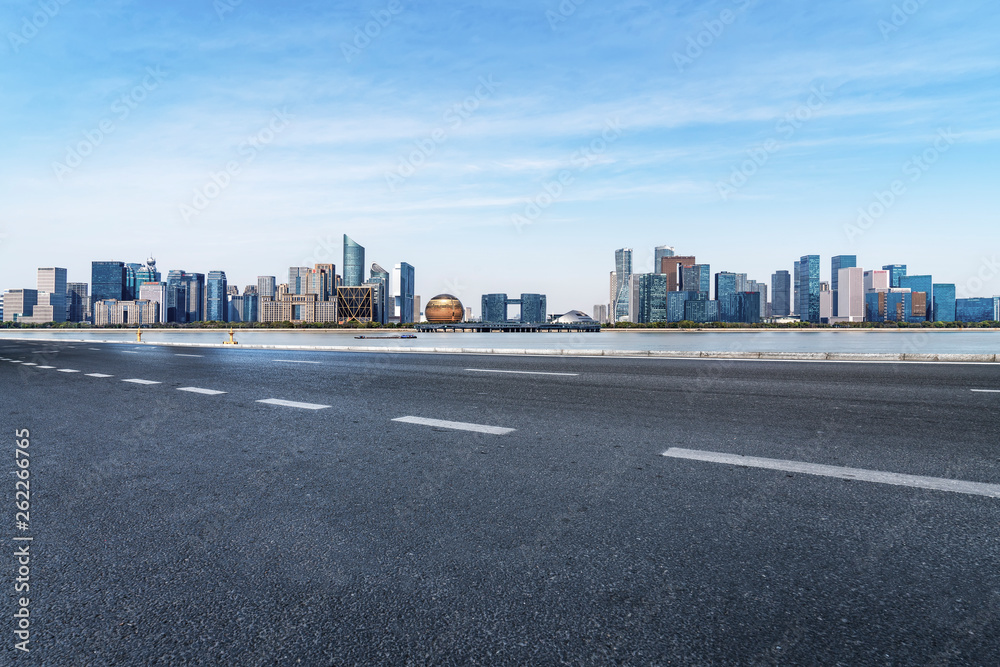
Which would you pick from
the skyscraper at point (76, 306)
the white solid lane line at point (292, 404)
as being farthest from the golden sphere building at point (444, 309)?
the white solid lane line at point (292, 404)

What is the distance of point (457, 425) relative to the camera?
5609 mm

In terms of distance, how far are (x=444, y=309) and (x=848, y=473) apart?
632 ft

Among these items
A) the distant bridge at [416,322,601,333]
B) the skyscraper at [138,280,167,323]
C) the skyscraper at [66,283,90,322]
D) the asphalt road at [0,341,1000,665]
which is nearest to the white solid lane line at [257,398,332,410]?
the asphalt road at [0,341,1000,665]

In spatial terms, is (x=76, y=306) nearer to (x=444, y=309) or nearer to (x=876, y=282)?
(x=444, y=309)

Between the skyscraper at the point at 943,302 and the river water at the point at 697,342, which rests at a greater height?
the skyscraper at the point at 943,302

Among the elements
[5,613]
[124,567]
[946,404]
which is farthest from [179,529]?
[946,404]

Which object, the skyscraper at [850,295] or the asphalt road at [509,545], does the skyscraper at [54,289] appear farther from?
the skyscraper at [850,295]

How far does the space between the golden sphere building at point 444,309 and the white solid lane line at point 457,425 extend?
617 ft

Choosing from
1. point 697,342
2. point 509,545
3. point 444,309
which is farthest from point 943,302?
point 509,545

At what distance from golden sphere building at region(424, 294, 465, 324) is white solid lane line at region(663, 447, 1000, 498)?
190 meters

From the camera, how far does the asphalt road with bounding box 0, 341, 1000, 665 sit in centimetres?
178

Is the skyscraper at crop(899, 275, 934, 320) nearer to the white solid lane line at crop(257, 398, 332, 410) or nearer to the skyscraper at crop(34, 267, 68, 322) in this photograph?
the white solid lane line at crop(257, 398, 332, 410)

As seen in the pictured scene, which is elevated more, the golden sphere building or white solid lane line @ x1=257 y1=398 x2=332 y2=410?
the golden sphere building

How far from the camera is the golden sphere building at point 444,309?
194750mm
